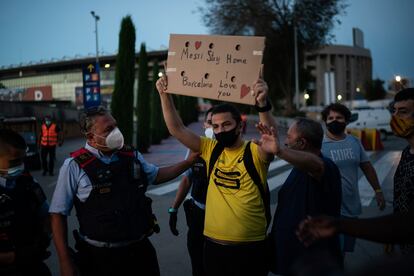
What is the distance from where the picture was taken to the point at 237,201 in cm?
275

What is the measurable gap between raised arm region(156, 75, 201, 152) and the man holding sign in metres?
0.27

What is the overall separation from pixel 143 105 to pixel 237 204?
1848 cm

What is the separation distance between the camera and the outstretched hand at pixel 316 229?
1.57 meters

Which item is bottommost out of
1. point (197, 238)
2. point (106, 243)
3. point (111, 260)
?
point (197, 238)

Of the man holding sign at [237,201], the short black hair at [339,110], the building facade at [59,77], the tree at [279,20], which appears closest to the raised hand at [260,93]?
the man holding sign at [237,201]

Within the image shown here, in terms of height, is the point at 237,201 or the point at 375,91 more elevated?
the point at 375,91

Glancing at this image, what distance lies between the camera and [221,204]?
9.23 feet

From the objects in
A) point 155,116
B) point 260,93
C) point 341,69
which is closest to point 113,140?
point 260,93

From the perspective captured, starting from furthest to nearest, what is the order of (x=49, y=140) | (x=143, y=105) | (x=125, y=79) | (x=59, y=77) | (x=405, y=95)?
(x=59, y=77), (x=143, y=105), (x=125, y=79), (x=49, y=140), (x=405, y=95)

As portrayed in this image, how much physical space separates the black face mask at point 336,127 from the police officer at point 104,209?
2231 mm

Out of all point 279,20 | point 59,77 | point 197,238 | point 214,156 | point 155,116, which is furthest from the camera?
point 59,77

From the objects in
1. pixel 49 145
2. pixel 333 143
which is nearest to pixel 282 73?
pixel 49 145

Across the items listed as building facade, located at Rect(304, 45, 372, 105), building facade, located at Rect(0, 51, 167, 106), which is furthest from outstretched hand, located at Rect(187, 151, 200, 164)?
building facade, located at Rect(304, 45, 372, 105)

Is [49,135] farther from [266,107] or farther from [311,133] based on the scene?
[311,133]
